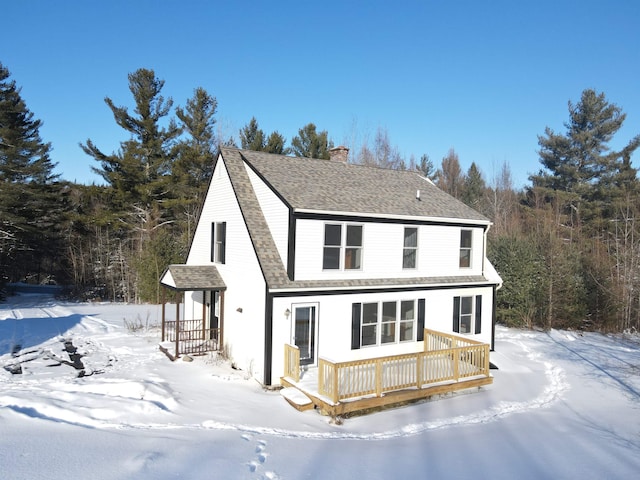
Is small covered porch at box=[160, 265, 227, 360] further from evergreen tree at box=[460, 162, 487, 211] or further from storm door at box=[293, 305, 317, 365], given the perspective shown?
evergreen tree at box=[460, 162, 487, 211]

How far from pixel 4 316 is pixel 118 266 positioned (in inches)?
452

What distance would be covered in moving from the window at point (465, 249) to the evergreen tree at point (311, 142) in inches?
852

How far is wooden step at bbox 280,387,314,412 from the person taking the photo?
33.7 ft

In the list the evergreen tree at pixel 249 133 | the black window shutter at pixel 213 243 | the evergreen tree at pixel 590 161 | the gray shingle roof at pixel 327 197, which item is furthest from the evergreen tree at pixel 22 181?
the evergreen tree at pixel 590 161

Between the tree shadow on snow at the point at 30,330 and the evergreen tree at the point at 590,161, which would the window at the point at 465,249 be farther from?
the evergreen tree at the point at 590,161

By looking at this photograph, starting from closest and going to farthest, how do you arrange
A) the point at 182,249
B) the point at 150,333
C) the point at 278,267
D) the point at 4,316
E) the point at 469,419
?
the point at 469,419 → the point at 278,267 → the point at 150,333 → the point at 4,316 → the point at 182,249

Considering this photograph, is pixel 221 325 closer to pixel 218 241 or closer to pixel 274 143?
pixel 218 241

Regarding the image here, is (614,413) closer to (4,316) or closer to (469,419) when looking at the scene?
(469,419)

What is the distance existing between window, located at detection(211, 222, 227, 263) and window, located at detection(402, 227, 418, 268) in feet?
20.3

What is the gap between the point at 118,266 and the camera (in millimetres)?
32094

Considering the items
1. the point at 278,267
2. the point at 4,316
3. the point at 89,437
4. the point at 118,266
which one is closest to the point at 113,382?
the point at 89,437

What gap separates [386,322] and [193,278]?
255 inches

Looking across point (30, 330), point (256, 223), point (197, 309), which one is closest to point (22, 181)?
point (30, 330)

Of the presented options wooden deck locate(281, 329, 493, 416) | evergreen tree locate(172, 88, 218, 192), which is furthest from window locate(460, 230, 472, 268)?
evergreen tree locate(172, 88, 218, 192)
